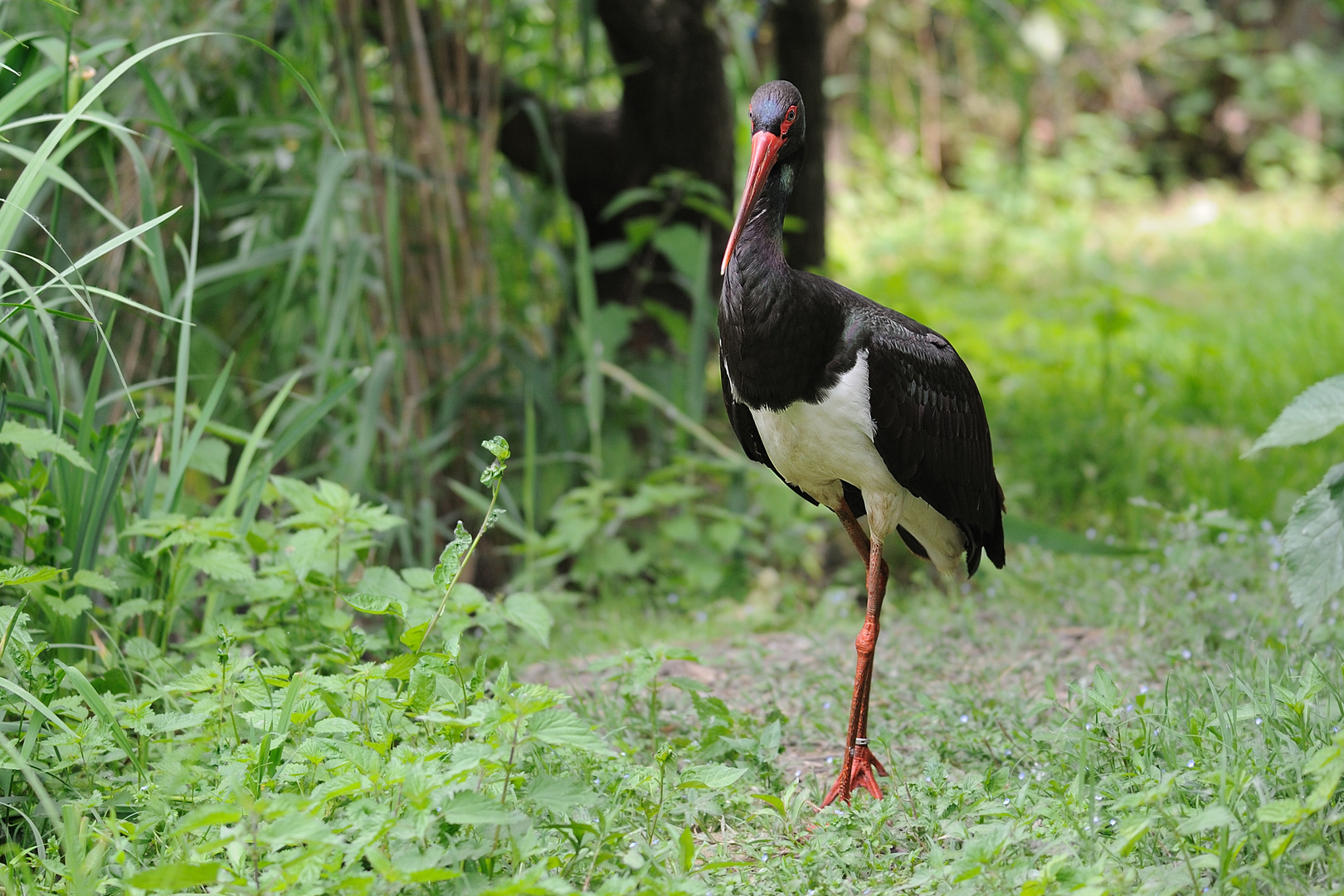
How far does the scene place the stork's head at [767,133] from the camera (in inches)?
98.6

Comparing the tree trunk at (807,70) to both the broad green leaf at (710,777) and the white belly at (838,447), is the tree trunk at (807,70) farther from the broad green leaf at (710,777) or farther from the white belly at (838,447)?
the broad green leaf at (710,777)

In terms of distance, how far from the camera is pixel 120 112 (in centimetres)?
358

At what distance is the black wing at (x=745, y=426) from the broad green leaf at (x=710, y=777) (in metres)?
0.86

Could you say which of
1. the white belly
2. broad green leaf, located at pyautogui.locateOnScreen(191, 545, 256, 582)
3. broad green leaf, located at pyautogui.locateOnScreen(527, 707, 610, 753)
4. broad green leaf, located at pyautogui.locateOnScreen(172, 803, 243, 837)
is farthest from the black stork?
broad green leaf, located at pyautogui.locateOnScreen(172, 803, 243, 837)

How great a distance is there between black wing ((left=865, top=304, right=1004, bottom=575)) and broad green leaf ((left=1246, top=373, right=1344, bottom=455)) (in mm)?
776

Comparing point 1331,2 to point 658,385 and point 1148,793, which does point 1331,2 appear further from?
point 1148,793

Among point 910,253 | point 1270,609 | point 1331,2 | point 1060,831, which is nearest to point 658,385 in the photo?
point 1270,609

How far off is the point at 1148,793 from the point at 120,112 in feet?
10.9

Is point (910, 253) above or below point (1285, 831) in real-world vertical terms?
below

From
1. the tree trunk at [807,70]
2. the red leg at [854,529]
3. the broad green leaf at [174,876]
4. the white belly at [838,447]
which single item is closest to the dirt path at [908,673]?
the red leg at [854,529]

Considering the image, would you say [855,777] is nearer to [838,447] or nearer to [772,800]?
[772,800]

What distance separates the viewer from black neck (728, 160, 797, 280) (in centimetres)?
252

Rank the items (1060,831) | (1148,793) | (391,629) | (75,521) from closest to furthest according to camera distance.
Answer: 1. (1148,793)
2. (1060,831)
3. (75,521)
4. (391,629)

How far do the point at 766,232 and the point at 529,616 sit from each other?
0.98 metres
